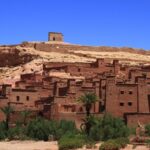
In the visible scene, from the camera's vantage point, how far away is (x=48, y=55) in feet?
222

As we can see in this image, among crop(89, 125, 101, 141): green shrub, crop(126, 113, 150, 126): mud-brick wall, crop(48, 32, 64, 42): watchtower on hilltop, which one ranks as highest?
crop(48, 32, 64, 42): watchtower on hilltop

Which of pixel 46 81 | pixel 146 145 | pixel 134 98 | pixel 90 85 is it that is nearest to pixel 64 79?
pixel 46 81

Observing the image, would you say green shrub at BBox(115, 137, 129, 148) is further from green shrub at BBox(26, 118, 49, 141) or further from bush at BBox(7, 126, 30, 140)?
bush at BBox(7, 126, 30, 140)

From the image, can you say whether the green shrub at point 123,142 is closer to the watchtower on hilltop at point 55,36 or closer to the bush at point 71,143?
the bush at point 71,143

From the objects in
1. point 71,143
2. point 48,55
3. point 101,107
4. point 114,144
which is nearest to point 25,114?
point 101,107

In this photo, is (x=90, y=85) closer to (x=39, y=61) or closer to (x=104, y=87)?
(x=104, y=87)

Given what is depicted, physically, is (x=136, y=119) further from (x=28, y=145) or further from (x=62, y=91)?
(x=28, y=145)

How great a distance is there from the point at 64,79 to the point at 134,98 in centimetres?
887

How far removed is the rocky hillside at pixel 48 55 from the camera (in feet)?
213

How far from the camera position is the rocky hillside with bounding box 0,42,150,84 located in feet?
213

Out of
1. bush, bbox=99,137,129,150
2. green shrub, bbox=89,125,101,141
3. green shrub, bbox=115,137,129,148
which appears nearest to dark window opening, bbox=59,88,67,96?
green shrub, bbox=89,125,101,141

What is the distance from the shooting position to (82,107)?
150ft

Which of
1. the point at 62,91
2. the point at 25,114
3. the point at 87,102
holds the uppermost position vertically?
the point at 62,91

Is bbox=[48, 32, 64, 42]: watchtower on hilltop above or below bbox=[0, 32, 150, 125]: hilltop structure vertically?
above
